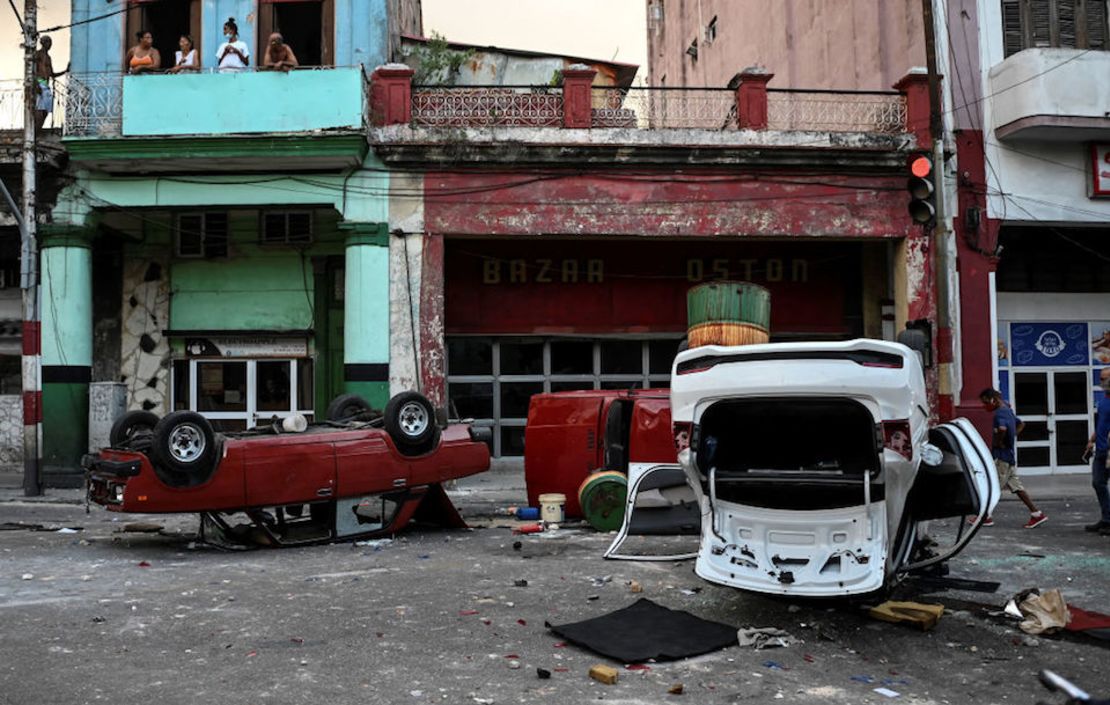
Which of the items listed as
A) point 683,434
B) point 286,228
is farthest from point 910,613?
point 286,228

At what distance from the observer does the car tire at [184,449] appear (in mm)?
8852

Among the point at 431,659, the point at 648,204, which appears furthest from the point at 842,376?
the point at 648,204

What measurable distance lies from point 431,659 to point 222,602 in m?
2.34

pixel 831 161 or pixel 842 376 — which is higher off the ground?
pixel 831 161

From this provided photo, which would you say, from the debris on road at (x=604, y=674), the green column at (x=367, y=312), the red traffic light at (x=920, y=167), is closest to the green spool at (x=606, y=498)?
the red traffic light at (x=920, y=167)

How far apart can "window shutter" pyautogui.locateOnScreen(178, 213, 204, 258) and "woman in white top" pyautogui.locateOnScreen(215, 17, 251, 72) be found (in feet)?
10.6

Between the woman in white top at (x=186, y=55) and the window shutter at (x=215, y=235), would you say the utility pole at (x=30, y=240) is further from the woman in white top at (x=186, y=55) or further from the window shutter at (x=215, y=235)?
the window shutter at (x=215, y=235)

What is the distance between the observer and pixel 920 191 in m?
10.4

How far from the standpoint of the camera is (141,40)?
52.5 feet

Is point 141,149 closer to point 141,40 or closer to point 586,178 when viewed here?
point 141,40

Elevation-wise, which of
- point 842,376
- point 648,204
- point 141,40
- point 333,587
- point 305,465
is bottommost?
point 333,587

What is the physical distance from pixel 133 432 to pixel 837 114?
13014 millimetres

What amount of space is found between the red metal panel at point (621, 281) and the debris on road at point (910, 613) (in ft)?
39.2

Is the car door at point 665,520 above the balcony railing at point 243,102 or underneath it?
underneath
